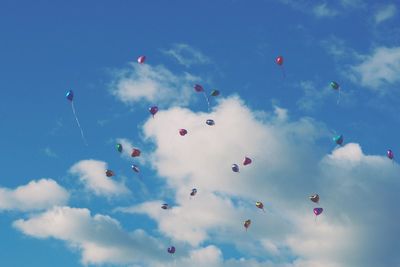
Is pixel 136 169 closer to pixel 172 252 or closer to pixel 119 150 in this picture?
pixel 119 150

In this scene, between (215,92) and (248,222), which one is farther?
A: (248,222)

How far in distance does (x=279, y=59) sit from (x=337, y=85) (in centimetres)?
738

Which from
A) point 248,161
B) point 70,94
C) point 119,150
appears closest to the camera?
point 70,94

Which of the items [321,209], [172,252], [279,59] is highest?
[279,59]

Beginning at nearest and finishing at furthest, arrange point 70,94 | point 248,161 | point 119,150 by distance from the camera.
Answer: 1. point 70,94
2. point 119,150
3. point 248,161

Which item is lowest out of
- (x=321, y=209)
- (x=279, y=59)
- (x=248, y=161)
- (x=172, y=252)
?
(x=172, y=252)

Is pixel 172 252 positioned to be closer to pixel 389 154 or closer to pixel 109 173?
pixel 109 173

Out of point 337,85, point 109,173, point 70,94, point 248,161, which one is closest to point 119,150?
point 109,173

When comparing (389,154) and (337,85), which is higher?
(337,85)

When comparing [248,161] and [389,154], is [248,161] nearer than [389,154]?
No

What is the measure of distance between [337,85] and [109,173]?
→ 2835cm

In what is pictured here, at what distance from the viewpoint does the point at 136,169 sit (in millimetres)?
73688

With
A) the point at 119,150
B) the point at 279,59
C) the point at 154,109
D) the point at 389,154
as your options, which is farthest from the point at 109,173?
the point at 389,154

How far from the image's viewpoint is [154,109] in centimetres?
7750
